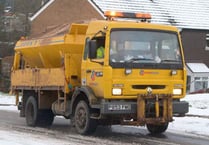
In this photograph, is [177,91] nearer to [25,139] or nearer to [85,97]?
[85,97]

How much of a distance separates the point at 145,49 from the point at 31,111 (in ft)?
18.3

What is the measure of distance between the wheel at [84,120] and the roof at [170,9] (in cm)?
2761

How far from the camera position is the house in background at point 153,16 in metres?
42.5

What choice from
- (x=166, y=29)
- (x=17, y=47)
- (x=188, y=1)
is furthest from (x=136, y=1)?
(x=166, y=29)

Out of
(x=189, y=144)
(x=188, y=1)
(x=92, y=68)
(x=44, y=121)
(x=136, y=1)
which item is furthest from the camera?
(x=188, y=1)

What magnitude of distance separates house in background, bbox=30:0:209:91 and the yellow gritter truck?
27222 millimetres

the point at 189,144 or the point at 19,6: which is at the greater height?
the point at 19,6

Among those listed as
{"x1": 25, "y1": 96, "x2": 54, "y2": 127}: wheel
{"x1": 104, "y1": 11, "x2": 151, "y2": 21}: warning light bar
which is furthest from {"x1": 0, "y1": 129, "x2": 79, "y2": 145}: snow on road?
{"x1": 104, "y1": 11, "x2": 151, "y2": 21}: warning light bar

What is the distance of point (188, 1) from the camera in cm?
4644

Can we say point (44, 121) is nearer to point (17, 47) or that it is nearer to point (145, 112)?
point (17, 47)

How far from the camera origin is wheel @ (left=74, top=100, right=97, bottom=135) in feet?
45.7

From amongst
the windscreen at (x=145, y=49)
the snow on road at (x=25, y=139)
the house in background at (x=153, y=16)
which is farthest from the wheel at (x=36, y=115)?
the house in background at (x=153, y=16)

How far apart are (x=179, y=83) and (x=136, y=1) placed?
30.2m

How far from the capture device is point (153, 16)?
42.5m
